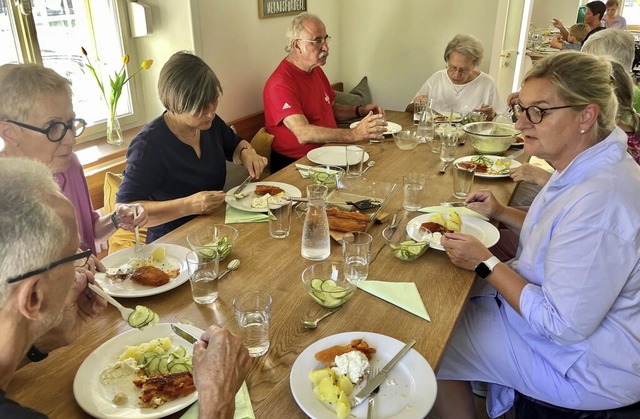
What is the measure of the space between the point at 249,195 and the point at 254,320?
3.03 ft

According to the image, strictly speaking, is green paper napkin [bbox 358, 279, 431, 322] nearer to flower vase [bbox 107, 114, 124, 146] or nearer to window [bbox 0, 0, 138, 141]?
window [bbox 0, 0, 138, 141]

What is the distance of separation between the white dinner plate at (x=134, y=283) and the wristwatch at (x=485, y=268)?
2.87 ft

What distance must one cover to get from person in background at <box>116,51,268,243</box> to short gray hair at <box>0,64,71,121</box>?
54cm

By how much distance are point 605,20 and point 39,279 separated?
31.4ft

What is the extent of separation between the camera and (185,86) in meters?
2.01

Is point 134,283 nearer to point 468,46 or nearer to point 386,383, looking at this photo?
point 386,383

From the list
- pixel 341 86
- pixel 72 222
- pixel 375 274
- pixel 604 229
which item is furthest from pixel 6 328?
pixel 341 86

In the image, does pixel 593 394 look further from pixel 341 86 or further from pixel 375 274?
pixel 341 86

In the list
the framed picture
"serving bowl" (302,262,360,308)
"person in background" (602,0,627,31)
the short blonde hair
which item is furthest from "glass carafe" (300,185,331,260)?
"person in background" (602,0,627,31)

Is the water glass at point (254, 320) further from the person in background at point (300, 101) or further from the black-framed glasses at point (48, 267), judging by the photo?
the person in background at point (300, 101)

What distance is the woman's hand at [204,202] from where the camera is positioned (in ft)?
6.13

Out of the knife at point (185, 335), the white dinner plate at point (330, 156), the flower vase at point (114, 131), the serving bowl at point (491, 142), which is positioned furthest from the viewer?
the flower vase at point (114, 131)

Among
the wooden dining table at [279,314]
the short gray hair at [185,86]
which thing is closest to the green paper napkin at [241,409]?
the wooden dining table at [279,314]

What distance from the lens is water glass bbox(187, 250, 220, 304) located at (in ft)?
4.37
